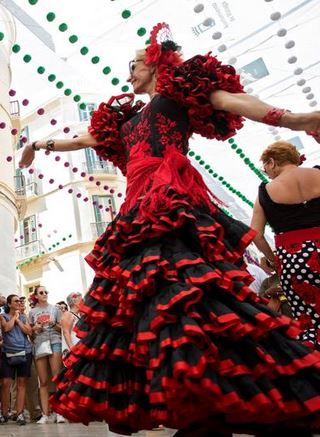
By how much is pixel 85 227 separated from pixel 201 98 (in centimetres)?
1633

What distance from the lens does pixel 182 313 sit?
1.62 meters

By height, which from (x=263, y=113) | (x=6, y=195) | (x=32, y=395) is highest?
(x=6, y=195)

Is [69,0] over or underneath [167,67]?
over

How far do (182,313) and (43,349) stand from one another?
508 centimetres

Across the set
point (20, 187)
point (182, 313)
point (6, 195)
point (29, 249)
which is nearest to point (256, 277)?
point (182, 313)

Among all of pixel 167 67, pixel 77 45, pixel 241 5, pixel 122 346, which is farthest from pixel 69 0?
pixel 122 346

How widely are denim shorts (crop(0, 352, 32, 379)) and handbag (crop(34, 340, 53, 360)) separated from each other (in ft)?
0.52

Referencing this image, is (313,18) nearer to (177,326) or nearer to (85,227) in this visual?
(177,326)

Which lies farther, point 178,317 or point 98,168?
point 98,168

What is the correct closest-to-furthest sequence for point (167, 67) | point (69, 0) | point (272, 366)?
point (272, 366) → point (167, 67) → point (69, 0)

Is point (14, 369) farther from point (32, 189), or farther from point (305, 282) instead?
point (32, 189)

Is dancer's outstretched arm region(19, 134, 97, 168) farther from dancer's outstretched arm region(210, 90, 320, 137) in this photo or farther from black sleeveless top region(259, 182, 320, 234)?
black sleeveless top region(259, 182, 320, 234)

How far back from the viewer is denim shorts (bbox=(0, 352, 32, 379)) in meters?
6.28

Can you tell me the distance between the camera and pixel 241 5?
6066 millimetres
